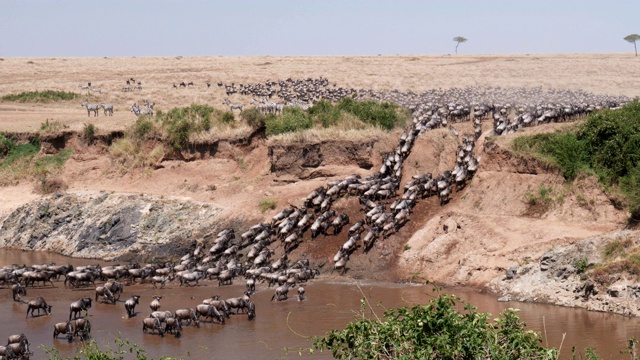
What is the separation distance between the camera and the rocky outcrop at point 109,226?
101 ft

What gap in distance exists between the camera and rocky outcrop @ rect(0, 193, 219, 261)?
101 feet

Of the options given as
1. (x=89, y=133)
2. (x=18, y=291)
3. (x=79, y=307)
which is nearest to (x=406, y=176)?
(x=79, y=307)

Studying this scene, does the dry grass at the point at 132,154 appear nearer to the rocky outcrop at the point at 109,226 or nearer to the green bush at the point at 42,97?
the rocky outcrop at the point at 109,226

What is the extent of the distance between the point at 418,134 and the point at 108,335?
15526 millimetres

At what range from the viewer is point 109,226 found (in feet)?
106

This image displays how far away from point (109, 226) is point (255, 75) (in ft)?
143

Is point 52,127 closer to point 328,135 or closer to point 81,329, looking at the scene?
point 328,135

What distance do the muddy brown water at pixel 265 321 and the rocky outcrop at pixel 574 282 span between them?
437 mm

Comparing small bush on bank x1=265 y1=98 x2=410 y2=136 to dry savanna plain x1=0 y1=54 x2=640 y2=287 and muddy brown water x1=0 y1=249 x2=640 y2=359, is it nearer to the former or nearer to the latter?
dry savanna plain x1=0 y1=54 x2=640 y2=287

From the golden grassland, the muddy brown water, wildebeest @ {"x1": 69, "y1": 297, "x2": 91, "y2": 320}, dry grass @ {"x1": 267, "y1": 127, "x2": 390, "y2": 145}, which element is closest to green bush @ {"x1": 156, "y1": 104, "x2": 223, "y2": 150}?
dry grass @ {"x1": 267, "y1": 127, "x2": 390, "y2": 145}

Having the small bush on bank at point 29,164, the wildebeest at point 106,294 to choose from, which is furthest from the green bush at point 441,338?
the small bush on bank at point 29,164

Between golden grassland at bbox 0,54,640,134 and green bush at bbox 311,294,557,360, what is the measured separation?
35.0m

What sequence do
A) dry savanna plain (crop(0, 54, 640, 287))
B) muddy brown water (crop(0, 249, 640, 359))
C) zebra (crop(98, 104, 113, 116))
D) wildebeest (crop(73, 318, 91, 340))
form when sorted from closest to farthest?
muddy brown water (crop(0, 249, 640, 359)) → wildebeest (crop(73, 318, 91, 340)) → dry savanna plain (crop(0, 54, 640, 287)) → zebra (crop(98, 104, 113, 116))

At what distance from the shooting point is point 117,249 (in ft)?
102
